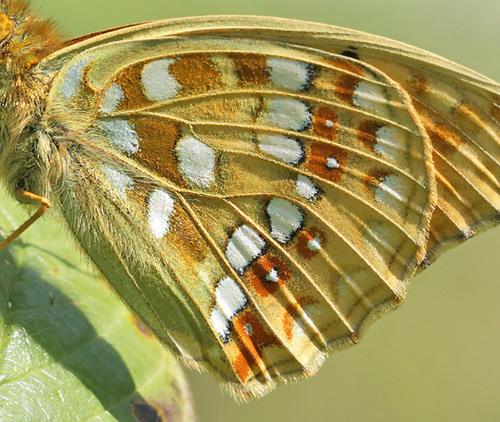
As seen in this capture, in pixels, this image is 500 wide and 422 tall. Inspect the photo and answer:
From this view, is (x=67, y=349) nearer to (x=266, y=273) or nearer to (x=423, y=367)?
(x=266, y=273)

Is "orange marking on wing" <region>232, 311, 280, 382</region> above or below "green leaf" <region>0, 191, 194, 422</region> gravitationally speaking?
above

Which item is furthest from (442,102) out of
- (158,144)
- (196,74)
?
(158,144)

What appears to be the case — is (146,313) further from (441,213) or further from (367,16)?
(367,16)

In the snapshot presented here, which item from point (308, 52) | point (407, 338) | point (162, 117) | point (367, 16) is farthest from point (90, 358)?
point (407, 338)

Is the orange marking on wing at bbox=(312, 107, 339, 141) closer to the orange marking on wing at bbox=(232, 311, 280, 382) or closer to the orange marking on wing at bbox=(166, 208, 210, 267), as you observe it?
the orange marking on wing at bbox=(166, 208, 210, 267)

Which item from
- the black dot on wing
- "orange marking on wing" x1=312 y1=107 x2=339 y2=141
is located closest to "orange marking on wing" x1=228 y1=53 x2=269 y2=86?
"orange marking on wing" x1=312 y1=107 x2=339 y2=141

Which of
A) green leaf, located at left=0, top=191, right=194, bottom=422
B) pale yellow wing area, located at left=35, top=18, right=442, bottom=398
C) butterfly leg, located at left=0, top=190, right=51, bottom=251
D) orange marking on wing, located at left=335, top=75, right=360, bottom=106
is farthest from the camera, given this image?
orange marking on wing, located at left=335, top=75, right=360, bottom=106
